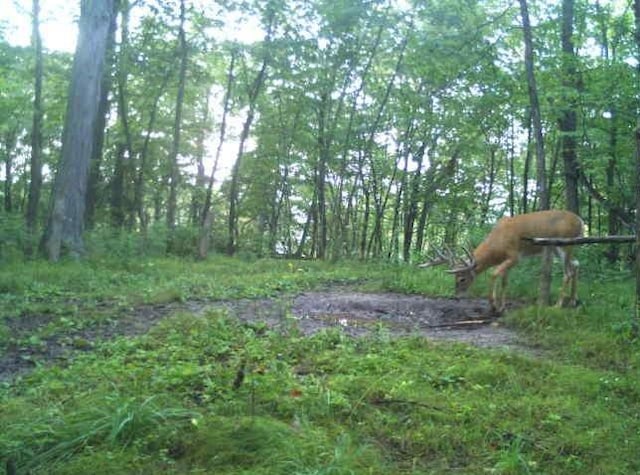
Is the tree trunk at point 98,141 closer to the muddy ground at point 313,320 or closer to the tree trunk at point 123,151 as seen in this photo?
the tree trunk at point 123,151

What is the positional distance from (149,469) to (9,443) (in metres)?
0.75

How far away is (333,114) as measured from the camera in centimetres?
2088

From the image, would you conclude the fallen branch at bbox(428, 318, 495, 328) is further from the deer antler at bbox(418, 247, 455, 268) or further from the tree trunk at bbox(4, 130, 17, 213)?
the tree trunk at bbox(4, 130, 17, 213)

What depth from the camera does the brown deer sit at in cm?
895

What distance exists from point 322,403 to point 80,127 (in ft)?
34.3

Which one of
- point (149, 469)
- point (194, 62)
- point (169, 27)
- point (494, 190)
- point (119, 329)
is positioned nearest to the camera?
point (149, 469)

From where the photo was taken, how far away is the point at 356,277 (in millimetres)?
13008

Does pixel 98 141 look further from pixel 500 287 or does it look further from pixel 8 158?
pixel 500 287

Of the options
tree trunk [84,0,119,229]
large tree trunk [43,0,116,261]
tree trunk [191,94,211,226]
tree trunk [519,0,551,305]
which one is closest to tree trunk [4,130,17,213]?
tree trunk [191,94,211,226]

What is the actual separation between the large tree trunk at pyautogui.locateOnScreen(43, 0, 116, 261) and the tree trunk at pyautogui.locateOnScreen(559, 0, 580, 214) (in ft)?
29.3

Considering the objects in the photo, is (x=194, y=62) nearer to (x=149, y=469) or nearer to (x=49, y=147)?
(x=49, y=147)

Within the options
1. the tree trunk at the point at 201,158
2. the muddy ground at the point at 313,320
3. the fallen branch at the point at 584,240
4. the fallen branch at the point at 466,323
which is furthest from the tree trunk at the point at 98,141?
the fallen branch at the point at 584,240

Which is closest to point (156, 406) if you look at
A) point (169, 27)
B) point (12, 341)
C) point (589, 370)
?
point (12, 341)

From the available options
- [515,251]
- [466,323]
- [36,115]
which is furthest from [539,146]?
[36,115]
